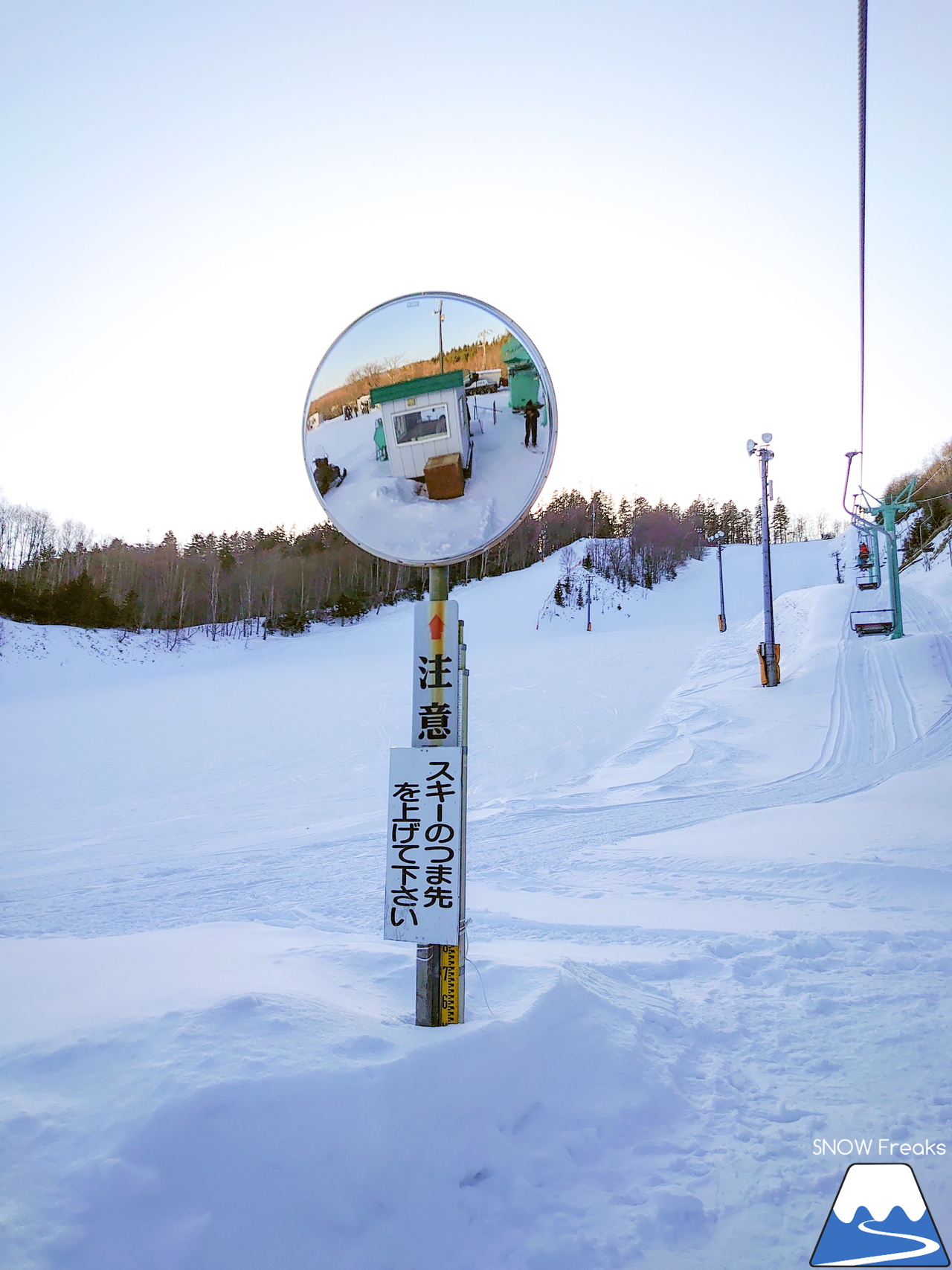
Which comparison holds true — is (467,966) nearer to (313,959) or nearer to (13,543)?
(313,959)

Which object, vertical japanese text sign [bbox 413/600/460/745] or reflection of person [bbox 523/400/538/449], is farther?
vertical japanese text sign [bbox 413/600/460/745]

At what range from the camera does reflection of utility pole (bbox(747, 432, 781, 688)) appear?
54.6ft

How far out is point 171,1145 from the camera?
209 cm

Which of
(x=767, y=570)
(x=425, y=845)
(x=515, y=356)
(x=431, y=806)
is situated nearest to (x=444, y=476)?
(x=515, y=356)

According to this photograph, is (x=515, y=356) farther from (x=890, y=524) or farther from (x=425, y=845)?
(x=890, y=524)

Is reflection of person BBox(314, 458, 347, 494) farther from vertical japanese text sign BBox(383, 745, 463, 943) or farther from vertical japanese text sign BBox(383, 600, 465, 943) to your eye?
vertical japanese text sign BBox(383, 745, 463, 943)

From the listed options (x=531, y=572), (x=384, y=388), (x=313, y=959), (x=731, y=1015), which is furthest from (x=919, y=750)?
(x=531, y=572)

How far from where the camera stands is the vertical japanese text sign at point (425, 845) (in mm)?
3006

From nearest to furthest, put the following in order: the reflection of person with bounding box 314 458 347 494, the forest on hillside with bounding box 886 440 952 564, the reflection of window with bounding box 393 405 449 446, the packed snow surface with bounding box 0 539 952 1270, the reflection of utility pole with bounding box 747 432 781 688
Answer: the packed snow surface with bounding box 0 539 952 1270 → the reflection of window with bounding box 393 405 449 446 → the reflection of person with bounding box 314 458 347 494 → the reflection of utility pole with bounding box 747 432 781 688 → the forest on hillside with bounding box 886 440 952 564

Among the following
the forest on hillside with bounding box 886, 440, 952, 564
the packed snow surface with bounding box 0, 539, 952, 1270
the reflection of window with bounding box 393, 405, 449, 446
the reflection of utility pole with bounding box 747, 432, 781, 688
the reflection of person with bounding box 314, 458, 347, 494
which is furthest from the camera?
the forest on hillside with bounding box 886, 440, 952, 564

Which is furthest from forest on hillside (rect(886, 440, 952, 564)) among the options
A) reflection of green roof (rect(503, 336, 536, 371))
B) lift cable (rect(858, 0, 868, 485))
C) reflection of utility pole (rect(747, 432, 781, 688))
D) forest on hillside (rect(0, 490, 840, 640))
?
reflection of green roof (rect(503, 336, 536, 371))

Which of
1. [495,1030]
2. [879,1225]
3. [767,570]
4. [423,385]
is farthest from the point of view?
[767,570]

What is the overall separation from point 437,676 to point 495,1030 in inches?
56.6

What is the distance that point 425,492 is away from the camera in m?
3.03
